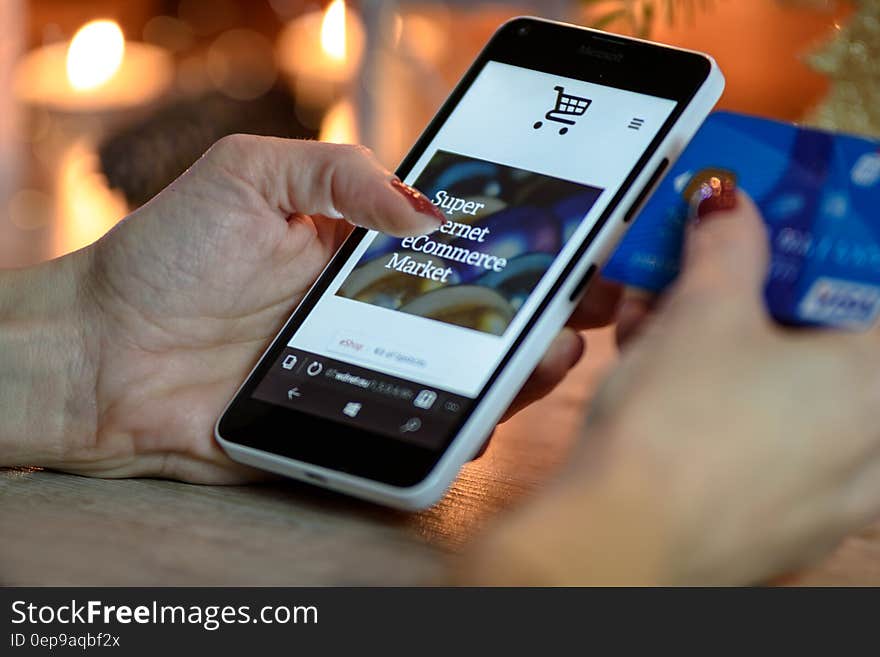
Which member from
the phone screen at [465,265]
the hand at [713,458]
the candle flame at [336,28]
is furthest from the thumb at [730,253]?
the candle flame at [336,28]

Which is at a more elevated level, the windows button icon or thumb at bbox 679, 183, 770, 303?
thumb at bbox 679, 183, 770, 303

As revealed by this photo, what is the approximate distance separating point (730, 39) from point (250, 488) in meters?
1.17

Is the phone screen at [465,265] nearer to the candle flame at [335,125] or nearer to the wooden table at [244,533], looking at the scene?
the wooden table at [244,533]

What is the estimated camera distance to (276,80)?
2.33m

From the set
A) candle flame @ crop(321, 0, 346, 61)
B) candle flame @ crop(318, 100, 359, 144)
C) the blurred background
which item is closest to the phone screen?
the blurred background

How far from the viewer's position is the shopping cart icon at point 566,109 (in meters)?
0.62

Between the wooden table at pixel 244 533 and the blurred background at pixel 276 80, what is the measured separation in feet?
1.31

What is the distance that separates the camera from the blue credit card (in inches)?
19.2

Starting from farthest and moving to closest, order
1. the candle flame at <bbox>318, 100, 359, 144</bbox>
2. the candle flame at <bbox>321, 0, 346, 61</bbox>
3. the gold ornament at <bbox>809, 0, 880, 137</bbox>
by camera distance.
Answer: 1. the candle flame at <bbox>318, 100, 359, 144</bbox>
2. the candle flame at <bbox>321, 0, 346, 61</bbox>
3. the gold ornament at <bbox>809, 0, 880, 137</bbox>

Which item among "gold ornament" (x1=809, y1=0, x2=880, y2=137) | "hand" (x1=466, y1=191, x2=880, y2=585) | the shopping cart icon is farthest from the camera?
"gold ornament" (x1=809, y1=0, x2=880, y2=137)

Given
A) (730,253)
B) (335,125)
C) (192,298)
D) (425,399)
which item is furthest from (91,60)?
(730,253)

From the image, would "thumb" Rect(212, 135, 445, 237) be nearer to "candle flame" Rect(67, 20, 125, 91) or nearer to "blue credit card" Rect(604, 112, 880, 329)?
"blue credit card" Rect(604, 112, 880, 329)

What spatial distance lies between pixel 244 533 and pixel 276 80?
1.93 m

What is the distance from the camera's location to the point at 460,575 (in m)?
0.42
